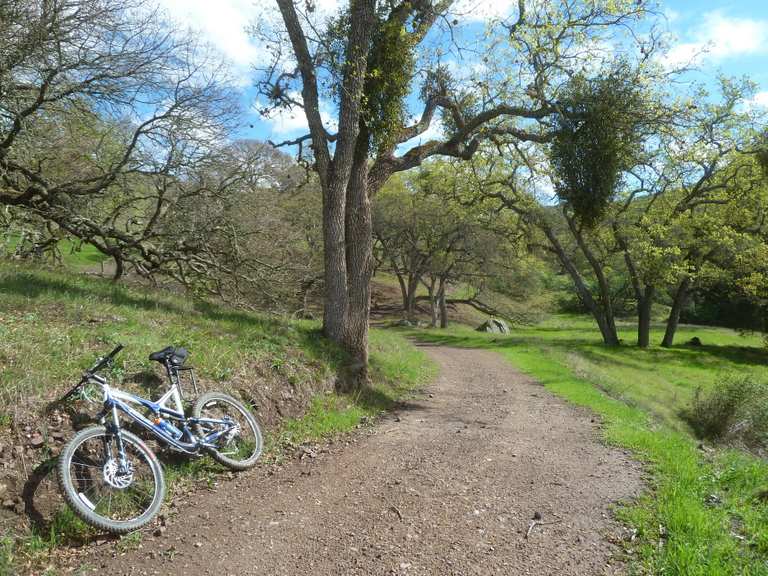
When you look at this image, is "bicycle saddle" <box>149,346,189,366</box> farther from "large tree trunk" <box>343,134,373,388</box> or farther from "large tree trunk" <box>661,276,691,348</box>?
"large tree trunk" <box>661,276,691,348</box>

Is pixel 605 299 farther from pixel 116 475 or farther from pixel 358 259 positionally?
pixel 116 475

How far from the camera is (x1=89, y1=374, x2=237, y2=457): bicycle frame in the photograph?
14.6 ft

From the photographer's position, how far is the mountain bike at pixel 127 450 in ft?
13.4

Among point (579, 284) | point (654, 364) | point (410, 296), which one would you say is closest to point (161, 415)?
point (654, 364)

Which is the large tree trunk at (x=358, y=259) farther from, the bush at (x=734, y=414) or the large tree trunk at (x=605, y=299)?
the large tree trunk at (x=605, y=299)

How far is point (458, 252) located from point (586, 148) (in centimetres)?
2243

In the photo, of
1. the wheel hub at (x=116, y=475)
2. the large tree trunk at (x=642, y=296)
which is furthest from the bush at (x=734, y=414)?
the large tree trunk at (x=642, y=296)

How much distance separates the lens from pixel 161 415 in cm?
502

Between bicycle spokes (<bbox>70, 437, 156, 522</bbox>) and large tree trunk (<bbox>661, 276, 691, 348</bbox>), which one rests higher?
large tree trunk (<bbox>661, 276, 691, 348</bbox>)

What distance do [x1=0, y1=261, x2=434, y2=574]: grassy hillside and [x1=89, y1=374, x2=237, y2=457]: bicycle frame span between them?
30 centimetres

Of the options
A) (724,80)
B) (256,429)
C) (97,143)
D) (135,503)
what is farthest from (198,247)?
(724,80)

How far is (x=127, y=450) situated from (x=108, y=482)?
18.3 inches

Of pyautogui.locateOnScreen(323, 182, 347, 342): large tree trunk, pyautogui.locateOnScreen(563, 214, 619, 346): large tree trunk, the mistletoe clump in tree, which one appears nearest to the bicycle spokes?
pyautogui.locateOnScreen(323, 182, 347, 342): large tree trunk

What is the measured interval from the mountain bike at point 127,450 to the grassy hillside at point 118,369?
0.73ft
